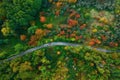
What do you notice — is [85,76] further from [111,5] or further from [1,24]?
[1,24]

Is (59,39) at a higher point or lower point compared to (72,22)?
lower

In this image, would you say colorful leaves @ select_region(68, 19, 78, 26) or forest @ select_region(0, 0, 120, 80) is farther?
colorful leaves @ select_region(68, 19, 78, 26)

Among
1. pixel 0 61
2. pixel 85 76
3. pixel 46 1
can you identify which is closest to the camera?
pixel 85 76

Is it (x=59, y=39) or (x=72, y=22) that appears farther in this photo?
(x=72, y=22)

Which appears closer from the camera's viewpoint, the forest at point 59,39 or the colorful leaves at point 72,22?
the forest at point 59,39

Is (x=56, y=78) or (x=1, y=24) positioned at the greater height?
(x=1, y=24)

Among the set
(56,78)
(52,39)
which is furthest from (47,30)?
(56,78)

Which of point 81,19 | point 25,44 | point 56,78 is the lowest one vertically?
point 56,78

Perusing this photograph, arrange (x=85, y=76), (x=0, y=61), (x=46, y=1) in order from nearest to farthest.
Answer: (x=85, y=76)
(x=0, y=61)
(x=46, y=1)
